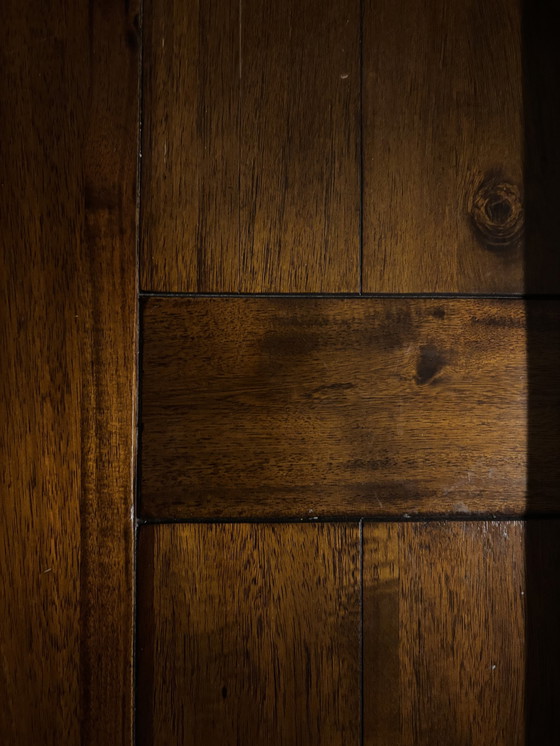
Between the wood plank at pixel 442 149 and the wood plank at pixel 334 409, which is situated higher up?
the wood plank at pixel 442 149

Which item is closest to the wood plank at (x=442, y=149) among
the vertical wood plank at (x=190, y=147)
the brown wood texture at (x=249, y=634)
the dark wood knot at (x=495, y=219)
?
the dark wood knot at (x=495, y=219)

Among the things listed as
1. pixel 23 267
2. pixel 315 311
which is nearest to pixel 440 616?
pixel 315 311

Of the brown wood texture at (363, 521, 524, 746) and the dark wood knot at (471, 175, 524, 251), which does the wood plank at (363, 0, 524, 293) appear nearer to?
the dark wood knot at (471, 175, 524, 251)

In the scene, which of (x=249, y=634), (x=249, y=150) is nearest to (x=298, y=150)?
(x=249, y=150)

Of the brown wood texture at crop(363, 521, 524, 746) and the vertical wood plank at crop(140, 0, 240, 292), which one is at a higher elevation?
the vertical wood plank at crop(140, 0, 240, 292)

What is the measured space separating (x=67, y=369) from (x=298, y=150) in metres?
0.24

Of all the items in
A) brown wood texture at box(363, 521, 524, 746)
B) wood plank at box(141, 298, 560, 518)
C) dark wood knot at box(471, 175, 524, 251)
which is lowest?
brown wood texture at box(363, 521, 524, 746)

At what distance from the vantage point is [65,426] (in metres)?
0.44

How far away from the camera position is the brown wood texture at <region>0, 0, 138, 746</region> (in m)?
0.43

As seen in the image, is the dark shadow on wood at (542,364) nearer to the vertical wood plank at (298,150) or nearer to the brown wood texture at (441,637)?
the brown wood texture at (441,637)

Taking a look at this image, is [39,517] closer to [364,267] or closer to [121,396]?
[121,396]

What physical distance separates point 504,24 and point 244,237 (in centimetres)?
26

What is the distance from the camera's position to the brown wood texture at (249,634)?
438 millimetres

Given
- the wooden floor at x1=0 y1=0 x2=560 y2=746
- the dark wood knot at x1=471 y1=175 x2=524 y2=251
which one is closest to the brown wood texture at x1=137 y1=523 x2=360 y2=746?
the wooden floor at x1=0 y1=0 x2=560 y2=746
